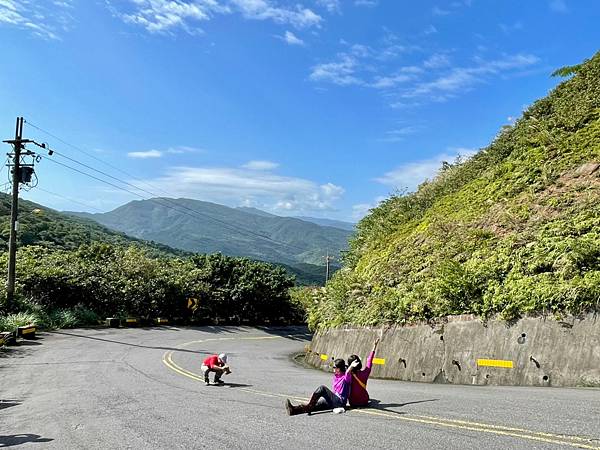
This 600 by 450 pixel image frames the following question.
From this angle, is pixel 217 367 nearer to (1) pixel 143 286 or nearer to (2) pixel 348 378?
(2) pixel 348 378

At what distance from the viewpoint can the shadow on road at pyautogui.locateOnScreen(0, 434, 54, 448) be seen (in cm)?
795

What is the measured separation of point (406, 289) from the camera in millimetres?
15812

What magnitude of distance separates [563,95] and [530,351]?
48.3 feet

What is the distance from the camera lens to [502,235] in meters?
15.1

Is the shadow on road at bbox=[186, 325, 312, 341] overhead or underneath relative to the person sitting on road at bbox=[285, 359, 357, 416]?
underneath

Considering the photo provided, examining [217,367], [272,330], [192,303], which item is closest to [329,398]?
[217,367]

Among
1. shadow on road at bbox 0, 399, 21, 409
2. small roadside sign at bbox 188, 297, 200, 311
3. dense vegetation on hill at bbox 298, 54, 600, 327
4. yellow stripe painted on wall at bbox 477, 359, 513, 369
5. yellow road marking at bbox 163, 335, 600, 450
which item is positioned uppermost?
dense vegetation on hill at bbox 298, 54, 600, 327

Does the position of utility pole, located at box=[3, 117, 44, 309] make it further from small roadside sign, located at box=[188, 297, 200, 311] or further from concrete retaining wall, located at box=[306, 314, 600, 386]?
concrete retaining wall, located at box=[306, 314, 600, 386]

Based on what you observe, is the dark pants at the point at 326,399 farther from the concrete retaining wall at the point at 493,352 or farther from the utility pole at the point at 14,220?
the utility pole at the point at 14,220

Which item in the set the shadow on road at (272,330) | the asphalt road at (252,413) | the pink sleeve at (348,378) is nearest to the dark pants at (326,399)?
the asphalt road at (252,413)

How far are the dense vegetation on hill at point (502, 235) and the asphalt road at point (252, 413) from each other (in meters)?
2.36

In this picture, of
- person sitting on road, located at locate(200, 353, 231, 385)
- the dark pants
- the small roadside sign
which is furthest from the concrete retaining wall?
the small roadside sign

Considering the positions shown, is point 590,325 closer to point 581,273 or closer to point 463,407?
point 581,273

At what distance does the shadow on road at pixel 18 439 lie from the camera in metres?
7.95
